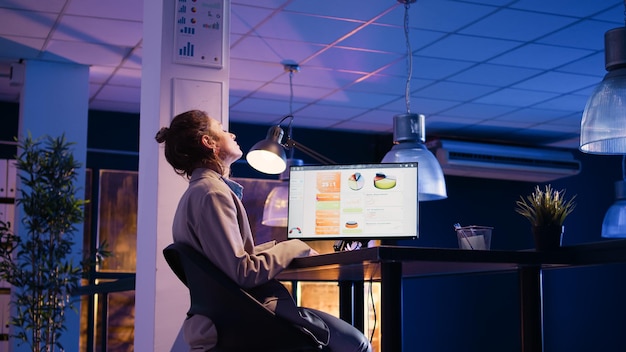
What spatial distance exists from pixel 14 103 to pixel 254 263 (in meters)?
6.61

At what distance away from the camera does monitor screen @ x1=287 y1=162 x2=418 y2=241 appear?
3732 millimetres

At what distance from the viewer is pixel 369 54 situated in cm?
685

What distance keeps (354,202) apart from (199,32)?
1.28 m

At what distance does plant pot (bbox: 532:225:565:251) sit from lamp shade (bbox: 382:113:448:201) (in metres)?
2.40

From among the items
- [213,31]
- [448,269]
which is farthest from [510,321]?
[448,269]

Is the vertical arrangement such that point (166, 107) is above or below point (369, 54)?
below

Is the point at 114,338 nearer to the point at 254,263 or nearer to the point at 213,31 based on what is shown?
the point at 213,31

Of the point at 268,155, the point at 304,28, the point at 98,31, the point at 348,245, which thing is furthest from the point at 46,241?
the point at 348,245

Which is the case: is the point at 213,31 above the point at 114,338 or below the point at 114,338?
above

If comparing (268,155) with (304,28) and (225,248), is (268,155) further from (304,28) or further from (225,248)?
(225,248)

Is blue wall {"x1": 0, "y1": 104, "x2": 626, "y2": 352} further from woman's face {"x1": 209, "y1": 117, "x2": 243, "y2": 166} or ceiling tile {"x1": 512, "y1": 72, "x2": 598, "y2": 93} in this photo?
woman's face {"x1": 209, "y1": 117, "x2": 243, "y2": 166}

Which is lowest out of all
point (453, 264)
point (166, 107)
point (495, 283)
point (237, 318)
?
point (495, 283)

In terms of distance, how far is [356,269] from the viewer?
3002mm

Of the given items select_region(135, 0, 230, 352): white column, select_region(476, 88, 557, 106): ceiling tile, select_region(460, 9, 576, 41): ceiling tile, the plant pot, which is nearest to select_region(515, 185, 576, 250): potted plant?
the plant pot
